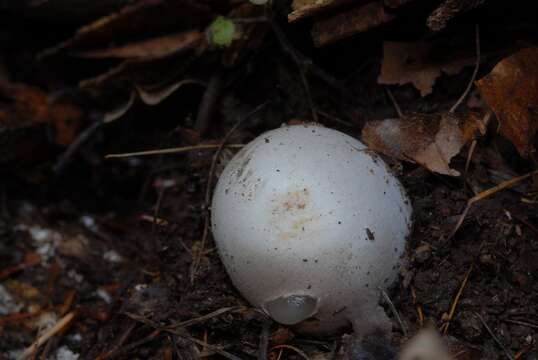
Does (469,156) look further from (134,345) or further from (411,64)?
(134,345)

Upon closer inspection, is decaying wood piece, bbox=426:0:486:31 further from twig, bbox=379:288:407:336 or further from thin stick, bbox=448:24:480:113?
twig, bbox=379:288:407:336

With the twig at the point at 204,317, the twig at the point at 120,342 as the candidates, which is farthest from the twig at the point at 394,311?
the twig at the point at 120,342

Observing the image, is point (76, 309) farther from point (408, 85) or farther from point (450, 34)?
point (450, 34)

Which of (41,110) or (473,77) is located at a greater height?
(473,77)

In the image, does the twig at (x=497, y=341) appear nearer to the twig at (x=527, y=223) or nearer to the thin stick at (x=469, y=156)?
the twig at (x=527, y=223)

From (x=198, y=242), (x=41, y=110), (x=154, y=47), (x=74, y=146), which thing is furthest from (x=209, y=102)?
(x=41, y=110)

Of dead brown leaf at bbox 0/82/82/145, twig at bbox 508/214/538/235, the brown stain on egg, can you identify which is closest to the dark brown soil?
twig at bbox 508/214/538/235

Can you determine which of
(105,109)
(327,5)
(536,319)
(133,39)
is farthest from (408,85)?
(105,109)
